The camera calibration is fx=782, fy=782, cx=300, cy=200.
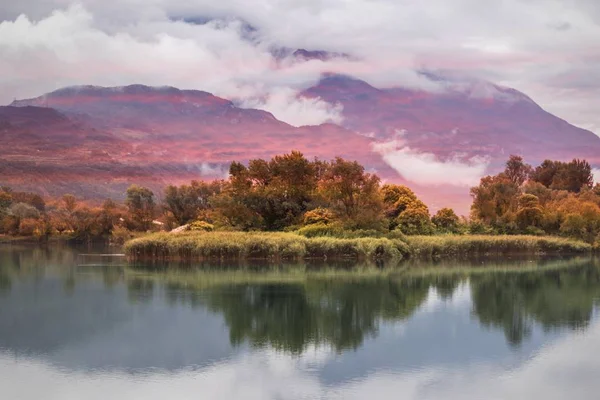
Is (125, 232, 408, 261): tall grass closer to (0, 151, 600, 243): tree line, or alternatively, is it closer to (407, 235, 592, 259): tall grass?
(0, 151, 600, 243): tree line

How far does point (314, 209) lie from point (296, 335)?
26721mm

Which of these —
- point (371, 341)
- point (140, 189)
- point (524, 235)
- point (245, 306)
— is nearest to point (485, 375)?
point (371, 341)

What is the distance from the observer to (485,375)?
17859 millimetres

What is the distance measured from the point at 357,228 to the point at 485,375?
96.0 feet

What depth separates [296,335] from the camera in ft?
73.3

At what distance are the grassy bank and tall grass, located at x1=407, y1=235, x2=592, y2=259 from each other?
0.20 ft

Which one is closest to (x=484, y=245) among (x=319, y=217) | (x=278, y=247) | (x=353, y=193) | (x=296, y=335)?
(x=353, y=193)

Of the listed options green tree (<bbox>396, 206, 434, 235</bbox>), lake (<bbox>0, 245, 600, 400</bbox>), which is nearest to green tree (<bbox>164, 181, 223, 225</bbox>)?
green tree (<bbox>396, 206, 434, 235</bbox>)

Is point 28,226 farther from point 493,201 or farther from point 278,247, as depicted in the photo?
point 493,201

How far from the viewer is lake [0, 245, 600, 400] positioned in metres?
16.9

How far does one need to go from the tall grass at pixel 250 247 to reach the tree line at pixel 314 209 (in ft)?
5.96

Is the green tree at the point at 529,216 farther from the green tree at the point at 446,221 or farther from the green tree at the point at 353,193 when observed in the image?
the green tree at the point at 353,193

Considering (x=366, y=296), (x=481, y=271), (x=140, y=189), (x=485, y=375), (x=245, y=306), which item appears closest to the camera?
(x=485, y=375)

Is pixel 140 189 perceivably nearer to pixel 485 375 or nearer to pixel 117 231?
pixel 117 231
